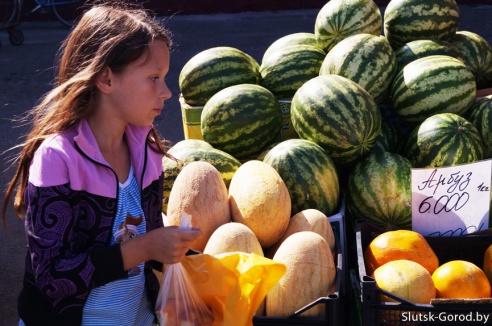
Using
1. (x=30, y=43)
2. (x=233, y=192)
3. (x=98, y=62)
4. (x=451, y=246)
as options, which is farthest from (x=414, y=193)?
(x=30, y=43)

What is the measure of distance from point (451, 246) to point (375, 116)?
27.7 inches

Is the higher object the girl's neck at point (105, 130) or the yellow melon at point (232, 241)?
the girl's neck at point (105, 130)

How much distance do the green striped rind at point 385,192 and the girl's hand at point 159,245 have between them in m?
1.17

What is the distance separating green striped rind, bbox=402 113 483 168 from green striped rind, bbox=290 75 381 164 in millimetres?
195

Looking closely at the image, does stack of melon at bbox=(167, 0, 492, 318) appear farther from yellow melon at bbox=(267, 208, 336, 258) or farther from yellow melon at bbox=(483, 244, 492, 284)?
yellow melon at bbox=(483, 244, 492, 284)

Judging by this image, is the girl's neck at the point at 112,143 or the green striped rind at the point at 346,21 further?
the green striped rind at the point at 346,21

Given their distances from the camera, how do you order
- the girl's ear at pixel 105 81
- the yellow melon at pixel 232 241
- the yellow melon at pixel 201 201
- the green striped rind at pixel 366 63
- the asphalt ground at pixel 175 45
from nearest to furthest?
1. the girl's ear at pixel 105 81
2. the yellow melon at pixel 232 241
3. the yellow melon at pixel 201 201
4. the green striped rind at pixel 366 63
5. the asphalt ground at pixel 175 45

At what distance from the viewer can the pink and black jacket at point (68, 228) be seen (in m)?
1.77

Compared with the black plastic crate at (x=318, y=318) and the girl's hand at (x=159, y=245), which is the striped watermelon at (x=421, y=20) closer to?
the black plastic crate at (x=318, y=318)

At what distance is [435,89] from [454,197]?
2.37 feet

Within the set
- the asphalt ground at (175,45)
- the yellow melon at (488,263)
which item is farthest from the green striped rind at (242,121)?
the asphalt ground at (175,45)

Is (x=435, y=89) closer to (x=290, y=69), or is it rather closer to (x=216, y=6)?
(x=290, y=69)

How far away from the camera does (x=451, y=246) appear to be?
2457 millimetres

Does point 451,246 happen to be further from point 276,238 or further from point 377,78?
point 377,78
